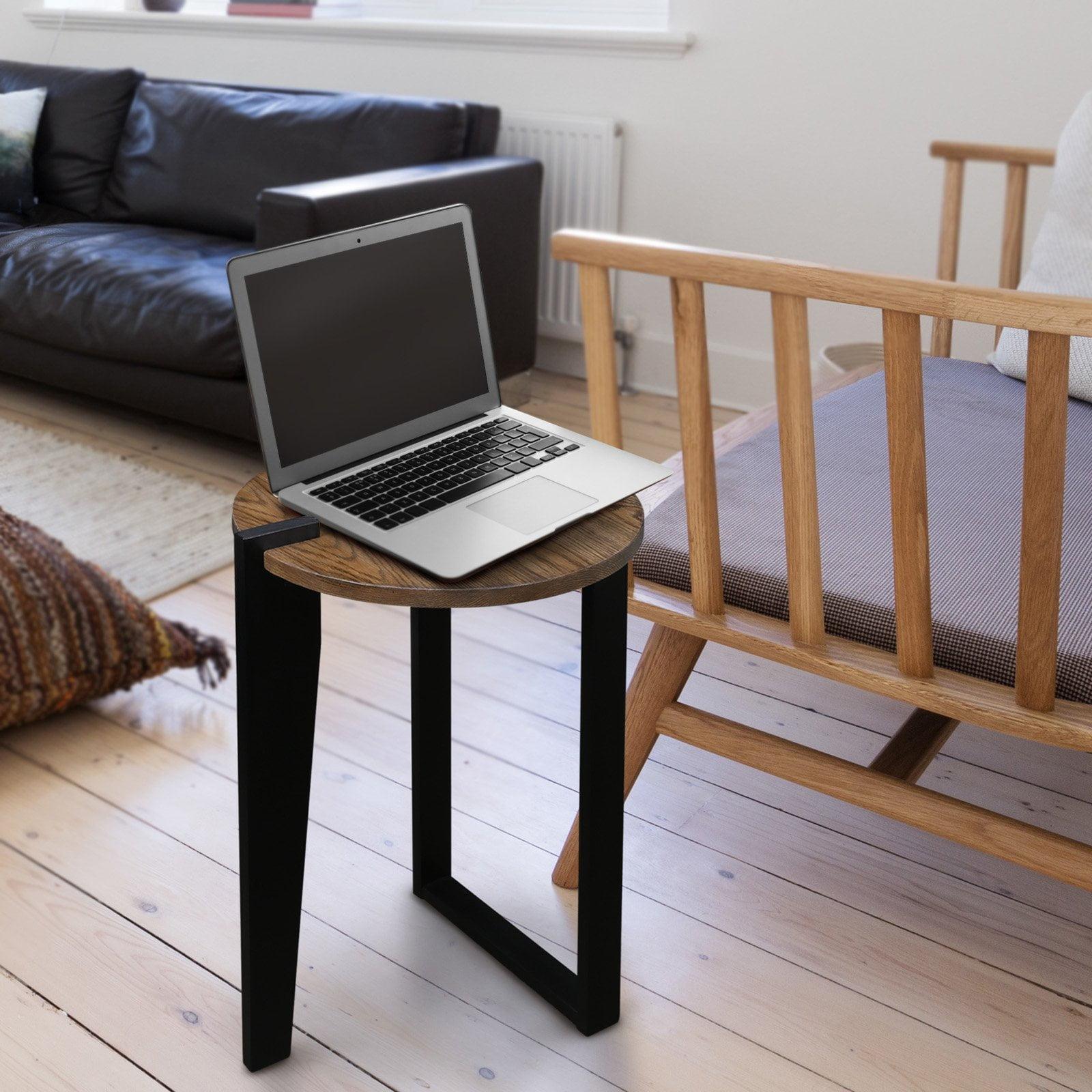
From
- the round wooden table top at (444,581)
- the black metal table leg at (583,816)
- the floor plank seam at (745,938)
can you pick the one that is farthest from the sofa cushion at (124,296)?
the round wooden table top at (444,581)

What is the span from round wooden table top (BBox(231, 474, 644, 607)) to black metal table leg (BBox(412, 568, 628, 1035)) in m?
0.06

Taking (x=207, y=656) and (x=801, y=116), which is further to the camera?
(x=801, y=116)

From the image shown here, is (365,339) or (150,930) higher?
(365,339)

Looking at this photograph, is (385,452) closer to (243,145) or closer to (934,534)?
(934,534)

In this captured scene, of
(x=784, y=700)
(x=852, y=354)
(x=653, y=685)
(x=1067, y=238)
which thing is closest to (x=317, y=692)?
(x=653, y=685)

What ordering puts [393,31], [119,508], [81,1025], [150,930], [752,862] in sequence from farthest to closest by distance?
[393,31] → [119,508] → [752,862] → [150,930] → [81,1025]

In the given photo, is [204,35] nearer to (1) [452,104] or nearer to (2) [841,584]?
(1) [452,104]

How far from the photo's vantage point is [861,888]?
1.40 metres

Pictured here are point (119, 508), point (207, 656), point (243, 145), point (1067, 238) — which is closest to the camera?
point (1067, 238)

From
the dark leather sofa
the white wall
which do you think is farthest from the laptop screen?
the white wall

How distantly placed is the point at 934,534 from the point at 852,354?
4.13 ft

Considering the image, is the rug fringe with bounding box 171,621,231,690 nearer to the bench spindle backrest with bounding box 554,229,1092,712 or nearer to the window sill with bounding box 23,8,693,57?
the bench spindle backrest with bounding box 554,229,1092,712

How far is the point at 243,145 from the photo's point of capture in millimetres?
2959

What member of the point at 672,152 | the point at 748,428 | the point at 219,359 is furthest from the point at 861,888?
the point at 672,152
